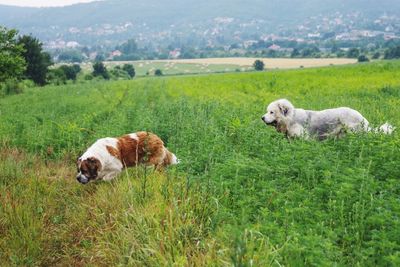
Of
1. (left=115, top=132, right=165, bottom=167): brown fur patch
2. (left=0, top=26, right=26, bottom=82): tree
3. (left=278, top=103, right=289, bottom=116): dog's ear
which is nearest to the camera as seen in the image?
(left=115, top=132, right=165, bottom=167): brown fur patch

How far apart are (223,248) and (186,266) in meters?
0.41

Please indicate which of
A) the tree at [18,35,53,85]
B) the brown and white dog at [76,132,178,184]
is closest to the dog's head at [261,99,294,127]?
the brown and white dog at [76,132,178,184]

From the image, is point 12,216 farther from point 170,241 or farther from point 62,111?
point 62,111

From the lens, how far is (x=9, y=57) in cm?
1869

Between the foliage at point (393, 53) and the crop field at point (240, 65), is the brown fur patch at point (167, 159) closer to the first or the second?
the crop field at point (240, 65)

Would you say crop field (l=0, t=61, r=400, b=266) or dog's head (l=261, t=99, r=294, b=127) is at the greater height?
dog's head (l=261, t=99, r=294, b=127)

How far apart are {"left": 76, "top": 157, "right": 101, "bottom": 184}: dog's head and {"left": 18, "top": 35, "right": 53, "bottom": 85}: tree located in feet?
144

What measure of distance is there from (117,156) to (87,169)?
0.62 meters

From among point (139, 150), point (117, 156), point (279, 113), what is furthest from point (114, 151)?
point (279, 113)

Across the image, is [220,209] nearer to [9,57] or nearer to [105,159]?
[105,159]

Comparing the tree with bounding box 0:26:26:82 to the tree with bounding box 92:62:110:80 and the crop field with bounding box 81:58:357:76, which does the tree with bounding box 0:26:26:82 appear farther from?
the tree with bounding box 92:62:110:80

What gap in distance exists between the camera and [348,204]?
5000 millimetres

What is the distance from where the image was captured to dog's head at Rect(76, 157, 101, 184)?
7418mm

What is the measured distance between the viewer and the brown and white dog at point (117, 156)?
7457mm
